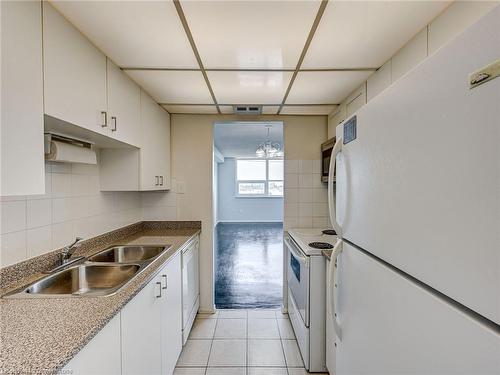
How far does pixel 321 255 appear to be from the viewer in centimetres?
186

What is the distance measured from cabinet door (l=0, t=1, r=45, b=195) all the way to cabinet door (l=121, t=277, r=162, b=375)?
654 millimetres

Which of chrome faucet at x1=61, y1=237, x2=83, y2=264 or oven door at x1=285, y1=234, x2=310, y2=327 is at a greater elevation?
chrome faucet at x1=61, y1=237, x2=83, y2=264

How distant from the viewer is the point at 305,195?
9.43ft

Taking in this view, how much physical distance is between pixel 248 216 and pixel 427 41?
305 inches

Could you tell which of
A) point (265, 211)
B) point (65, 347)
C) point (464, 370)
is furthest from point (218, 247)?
point (464, 370)

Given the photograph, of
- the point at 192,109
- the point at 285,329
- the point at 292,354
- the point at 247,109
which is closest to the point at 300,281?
the point at 292,354

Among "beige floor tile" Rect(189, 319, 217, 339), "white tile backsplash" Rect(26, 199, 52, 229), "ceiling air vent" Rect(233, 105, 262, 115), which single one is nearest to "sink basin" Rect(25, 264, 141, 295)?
"white tile backsplash" Rect(26, 199, 52, 229)

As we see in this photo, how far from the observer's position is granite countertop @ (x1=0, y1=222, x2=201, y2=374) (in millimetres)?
700

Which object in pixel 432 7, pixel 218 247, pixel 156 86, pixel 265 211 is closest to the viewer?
pixel 432 7

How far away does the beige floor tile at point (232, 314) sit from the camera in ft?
8.91

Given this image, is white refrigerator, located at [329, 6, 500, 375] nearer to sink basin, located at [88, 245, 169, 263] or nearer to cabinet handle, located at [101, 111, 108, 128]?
cabinet handle, located at [101, 111, 108, 128]

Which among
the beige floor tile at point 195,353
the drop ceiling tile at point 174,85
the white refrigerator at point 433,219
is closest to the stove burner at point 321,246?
the white refrigerator at point 433,219

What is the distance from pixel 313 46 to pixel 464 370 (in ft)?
4.89

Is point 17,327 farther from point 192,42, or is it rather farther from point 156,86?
point 156,86
